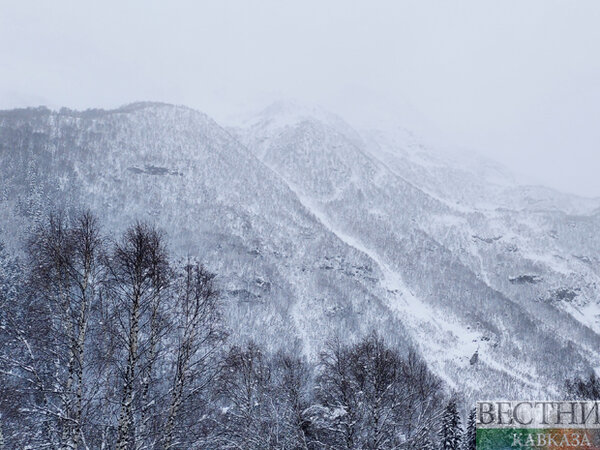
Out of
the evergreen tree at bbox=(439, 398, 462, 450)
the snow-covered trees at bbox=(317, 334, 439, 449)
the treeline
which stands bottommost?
the evergreen tree at bbox=(439, 398, 462, 450)

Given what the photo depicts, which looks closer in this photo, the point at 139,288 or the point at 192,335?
the point at 139,288

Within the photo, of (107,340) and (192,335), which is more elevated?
(192,335)

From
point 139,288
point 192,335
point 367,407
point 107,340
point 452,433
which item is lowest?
point 452,433

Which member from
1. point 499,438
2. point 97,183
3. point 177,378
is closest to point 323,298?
point 97,183

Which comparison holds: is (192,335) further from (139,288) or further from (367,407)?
(367,407)

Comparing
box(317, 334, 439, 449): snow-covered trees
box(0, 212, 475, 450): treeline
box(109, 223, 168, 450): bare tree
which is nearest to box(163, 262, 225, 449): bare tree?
box(0, 212, 475, 450): treeline

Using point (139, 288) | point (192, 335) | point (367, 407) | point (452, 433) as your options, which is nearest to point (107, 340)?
point (139, 288)

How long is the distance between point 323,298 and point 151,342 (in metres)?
160

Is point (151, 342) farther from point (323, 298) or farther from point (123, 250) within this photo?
point (323, 298)

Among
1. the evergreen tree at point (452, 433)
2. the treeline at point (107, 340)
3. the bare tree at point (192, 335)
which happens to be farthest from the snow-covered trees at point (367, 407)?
the evergreen tree at point (452, 433)

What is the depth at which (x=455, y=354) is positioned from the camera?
167 m

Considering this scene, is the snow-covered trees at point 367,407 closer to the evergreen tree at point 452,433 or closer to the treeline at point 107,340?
the treeline at point 107,340

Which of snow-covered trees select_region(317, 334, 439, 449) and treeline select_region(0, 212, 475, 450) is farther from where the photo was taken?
snow-covered trees select_region(317, 334, 439, 449)

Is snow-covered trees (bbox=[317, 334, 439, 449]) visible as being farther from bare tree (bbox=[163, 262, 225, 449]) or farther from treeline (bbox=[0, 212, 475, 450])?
bare tree (bbox=[163, 262, 225, 449])
